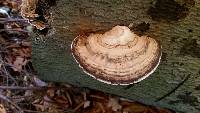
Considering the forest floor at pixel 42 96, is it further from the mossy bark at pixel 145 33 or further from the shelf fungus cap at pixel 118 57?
the shelf fungus cap at pixel 118 57

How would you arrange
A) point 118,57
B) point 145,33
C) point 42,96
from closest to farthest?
1. point 118,57
2. point 145,33
3. point 42,96

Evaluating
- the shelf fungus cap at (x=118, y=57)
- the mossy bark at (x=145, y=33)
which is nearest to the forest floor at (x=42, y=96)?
the mossy bark at (x=145, y=33)

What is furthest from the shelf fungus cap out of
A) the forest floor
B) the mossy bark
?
the forest floor

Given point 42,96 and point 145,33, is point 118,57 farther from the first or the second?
point 42,96

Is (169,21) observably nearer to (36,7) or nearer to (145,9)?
(145,9)

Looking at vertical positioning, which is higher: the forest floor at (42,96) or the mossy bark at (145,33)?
the mossy bark at (145,33)

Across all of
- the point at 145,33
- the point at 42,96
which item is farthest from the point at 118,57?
the point at 42,96
